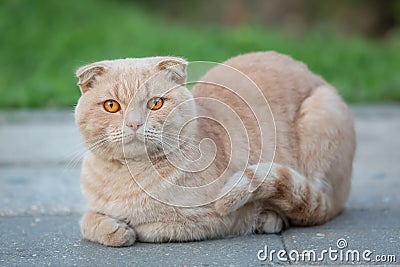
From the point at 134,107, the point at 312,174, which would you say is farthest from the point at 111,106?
the point at 312,174

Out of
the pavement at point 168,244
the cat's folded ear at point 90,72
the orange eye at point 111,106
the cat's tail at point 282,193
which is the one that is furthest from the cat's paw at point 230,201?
the cat's folded ear at point 90,72

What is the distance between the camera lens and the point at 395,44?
995 cm

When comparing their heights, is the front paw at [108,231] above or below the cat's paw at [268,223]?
above

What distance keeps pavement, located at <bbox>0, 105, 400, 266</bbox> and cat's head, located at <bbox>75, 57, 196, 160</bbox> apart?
28cm

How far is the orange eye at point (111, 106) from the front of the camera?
3.23 m

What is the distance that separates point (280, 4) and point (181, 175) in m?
8.88

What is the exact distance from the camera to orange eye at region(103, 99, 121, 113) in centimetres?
323

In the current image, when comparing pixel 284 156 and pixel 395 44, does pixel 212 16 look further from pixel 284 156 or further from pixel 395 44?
pixel 284 156

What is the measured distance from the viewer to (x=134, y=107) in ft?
10.5

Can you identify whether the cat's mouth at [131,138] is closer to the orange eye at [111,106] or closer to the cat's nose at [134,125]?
the cat's nose at [134,125]

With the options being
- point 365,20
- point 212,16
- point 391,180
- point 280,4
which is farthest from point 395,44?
point 391,180

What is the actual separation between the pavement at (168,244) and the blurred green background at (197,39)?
66.6 inches

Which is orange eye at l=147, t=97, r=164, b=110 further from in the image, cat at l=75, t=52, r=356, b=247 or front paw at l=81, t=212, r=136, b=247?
front paw at l=81, t=212, r=136, b=247

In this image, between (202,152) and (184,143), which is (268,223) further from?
(184,143)
